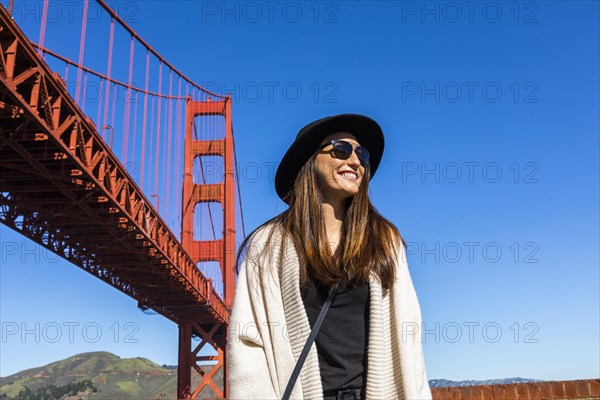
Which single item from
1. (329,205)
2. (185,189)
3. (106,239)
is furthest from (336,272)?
(185,189)

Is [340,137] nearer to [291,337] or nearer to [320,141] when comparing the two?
[320,141]

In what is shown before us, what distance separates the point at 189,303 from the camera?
26969mm

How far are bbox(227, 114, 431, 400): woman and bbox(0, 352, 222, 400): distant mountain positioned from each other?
121m

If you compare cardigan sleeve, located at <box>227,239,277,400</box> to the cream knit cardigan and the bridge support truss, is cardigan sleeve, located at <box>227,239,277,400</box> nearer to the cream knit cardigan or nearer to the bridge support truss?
the cream knit cardigan

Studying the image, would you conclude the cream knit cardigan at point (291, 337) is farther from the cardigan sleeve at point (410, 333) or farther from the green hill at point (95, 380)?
the green hill at point (95, 380)

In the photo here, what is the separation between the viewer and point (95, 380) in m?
157

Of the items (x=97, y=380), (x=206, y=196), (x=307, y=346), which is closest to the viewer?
(x=307, y=346)

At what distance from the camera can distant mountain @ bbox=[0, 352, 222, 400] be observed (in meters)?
128

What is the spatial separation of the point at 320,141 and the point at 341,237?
0.33 meters

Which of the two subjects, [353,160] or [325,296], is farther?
[353,160]

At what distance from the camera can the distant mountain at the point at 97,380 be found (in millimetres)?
128500

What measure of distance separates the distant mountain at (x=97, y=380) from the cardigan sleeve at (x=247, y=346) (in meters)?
121

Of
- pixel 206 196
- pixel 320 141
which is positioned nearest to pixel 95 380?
pixel 206 196

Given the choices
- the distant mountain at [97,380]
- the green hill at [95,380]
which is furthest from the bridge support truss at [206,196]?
the green hill at [95,380]
